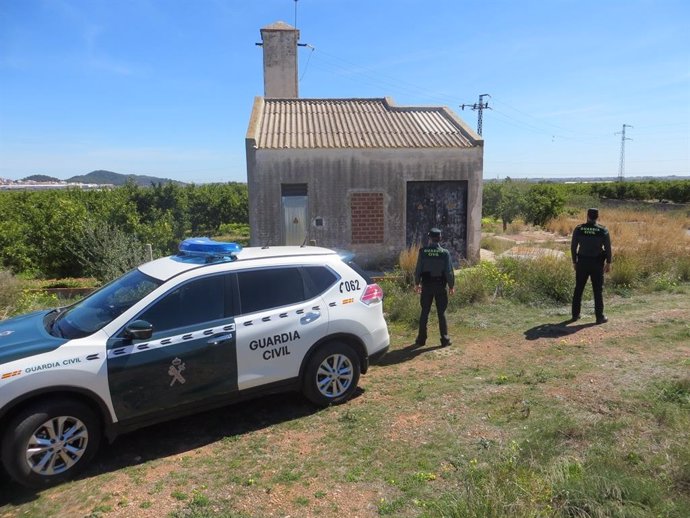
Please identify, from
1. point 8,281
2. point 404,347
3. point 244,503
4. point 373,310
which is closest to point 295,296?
point 373,310

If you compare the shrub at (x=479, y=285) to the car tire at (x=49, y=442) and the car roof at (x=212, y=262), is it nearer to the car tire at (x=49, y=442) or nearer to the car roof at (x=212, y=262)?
the car roof at (x=212, y=262)

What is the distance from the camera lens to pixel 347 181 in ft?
41.8

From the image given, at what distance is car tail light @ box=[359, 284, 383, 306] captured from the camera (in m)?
5.43

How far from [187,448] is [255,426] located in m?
0.65

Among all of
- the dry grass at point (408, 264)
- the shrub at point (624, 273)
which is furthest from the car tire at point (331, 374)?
the shrub at point (624, 273)

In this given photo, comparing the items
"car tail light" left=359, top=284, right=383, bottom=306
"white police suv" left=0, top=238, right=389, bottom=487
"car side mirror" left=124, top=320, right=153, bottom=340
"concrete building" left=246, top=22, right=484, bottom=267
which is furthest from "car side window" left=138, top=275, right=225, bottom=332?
"concrete building" left=246, top=22, right=484, bottom=267

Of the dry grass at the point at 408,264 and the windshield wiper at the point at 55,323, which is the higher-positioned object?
the windshield wiper at the point at 55,323

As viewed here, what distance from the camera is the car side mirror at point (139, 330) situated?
411 cm

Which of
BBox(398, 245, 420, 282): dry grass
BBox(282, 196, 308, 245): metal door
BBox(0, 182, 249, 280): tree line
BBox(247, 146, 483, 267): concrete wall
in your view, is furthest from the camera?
BBox(282, 196, 308, 245): metal door

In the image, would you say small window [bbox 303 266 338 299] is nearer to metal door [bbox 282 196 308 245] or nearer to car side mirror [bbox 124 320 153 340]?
car side mirror [bbox 124 320 153 340]

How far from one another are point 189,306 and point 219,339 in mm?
399

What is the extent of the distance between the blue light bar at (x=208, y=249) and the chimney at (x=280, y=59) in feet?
Result: 43.9

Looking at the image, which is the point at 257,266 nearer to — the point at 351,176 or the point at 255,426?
the point at 255,426

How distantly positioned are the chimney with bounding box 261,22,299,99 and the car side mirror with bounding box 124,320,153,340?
47.9ft
